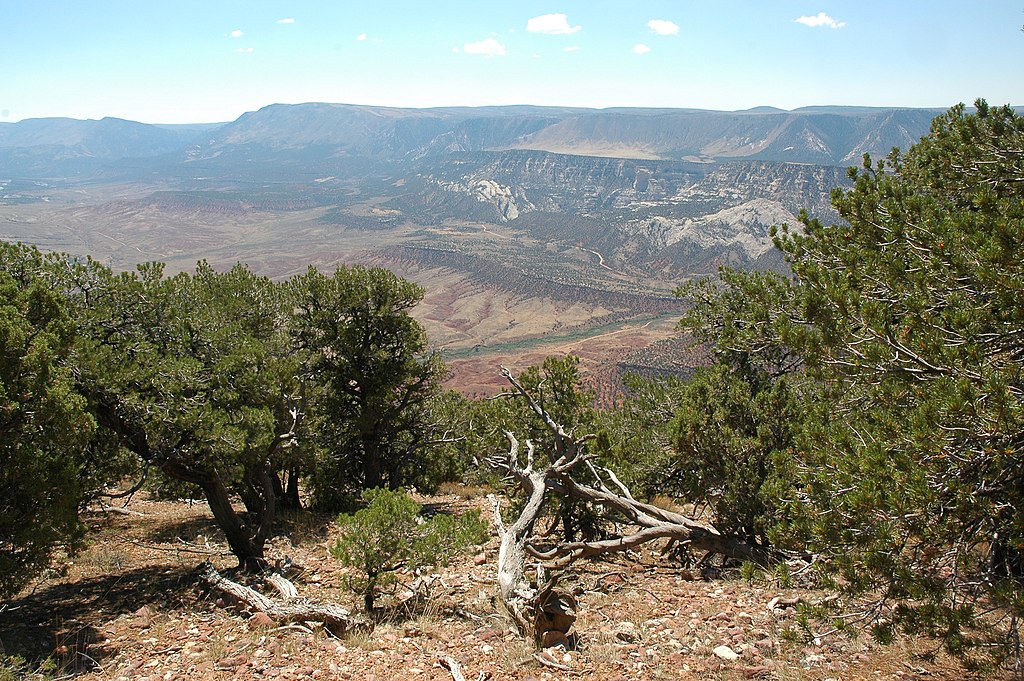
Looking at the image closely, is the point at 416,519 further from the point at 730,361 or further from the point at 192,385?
the point at 730,361

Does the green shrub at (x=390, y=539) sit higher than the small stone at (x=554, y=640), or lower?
higher

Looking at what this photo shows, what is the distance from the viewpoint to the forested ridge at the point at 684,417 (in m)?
4.95

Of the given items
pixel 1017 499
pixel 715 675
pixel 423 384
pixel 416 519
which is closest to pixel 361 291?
pixel 423 384

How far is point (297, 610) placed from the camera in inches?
320

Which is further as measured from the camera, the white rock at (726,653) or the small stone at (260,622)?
the small stone at (260,622)

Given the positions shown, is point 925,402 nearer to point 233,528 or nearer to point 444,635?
point 444,635

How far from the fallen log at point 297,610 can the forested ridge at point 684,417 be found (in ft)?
0.52

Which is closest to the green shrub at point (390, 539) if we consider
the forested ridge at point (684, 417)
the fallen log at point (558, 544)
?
the forested ridge at point (684, 417)

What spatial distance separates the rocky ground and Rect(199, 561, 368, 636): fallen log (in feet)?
0.54

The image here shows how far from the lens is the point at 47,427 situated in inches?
289

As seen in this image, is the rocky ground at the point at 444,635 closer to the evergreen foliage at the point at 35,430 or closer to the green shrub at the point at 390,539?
the green shrub at the point at 390,539

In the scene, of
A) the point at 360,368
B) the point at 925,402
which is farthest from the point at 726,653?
the point at 360,368

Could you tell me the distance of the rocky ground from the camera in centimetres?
652

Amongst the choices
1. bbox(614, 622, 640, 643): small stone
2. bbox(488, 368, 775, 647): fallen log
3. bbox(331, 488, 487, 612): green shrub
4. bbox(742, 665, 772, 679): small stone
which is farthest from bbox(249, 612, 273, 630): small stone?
bbox(742, 665, 772, 679): small stone
